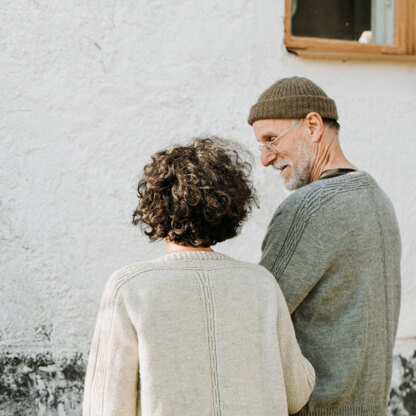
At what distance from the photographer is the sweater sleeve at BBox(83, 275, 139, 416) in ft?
5.30

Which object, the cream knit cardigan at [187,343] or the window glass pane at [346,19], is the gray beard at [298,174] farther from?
the window glass pane at [346,19]

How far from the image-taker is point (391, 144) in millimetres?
3840

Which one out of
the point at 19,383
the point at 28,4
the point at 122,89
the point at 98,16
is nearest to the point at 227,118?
the point at 122,89

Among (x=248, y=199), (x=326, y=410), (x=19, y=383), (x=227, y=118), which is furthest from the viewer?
(x=227, y=118)

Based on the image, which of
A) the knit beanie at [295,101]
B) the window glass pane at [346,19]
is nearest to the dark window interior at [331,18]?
the window glass pane at [346,19]

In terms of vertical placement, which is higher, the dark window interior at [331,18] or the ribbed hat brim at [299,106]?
the dark window interior at [331,18]

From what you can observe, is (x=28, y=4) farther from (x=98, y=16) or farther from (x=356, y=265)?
(x=356, y=265)

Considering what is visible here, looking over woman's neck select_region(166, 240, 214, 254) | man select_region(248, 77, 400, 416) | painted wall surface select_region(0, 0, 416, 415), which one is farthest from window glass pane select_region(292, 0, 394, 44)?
woman's neck select_region(166, 240, 214, 254)

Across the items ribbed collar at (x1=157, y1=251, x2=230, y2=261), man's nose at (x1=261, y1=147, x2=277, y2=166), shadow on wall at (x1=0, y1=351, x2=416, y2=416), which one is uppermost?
man's nose at (x1=261, y1=147, x2=277, y2=166)

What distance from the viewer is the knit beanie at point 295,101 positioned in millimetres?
2270

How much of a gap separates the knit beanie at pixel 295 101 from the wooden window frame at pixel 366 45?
1.45m

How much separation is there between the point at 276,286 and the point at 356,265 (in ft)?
1.04

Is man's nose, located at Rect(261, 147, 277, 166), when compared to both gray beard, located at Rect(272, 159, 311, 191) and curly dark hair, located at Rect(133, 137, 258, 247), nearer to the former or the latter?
gray beard, located at Rect(272, 159, 311, 191)

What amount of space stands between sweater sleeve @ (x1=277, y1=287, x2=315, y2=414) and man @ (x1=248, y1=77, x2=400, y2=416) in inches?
4.6
